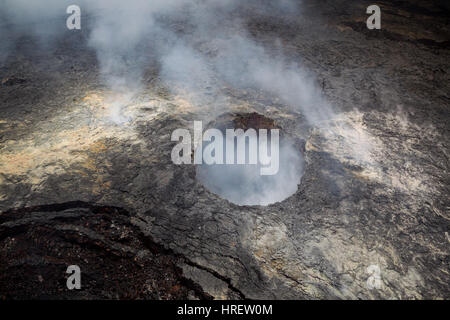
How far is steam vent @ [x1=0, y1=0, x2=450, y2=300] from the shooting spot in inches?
76.0

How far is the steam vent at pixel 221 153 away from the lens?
6.33ft

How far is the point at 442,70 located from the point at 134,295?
4739 millimetres

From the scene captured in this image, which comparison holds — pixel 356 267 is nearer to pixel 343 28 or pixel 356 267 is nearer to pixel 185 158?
pixel 185 158

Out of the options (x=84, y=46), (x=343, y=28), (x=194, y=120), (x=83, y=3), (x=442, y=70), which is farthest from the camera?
(x=83, y=3)

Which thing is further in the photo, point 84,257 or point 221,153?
point 221,153

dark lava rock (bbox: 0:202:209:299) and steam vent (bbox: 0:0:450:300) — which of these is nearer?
dark lava rock (bbox: 0:202:209:299)

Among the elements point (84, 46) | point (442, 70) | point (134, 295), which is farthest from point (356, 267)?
point (84, 46)

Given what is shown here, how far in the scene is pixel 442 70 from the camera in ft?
12.1

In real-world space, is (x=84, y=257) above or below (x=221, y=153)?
below

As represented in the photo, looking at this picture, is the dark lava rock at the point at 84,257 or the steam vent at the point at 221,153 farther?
the steam vent at the point at 221,153

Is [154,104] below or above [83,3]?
below

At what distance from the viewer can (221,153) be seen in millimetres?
3811
